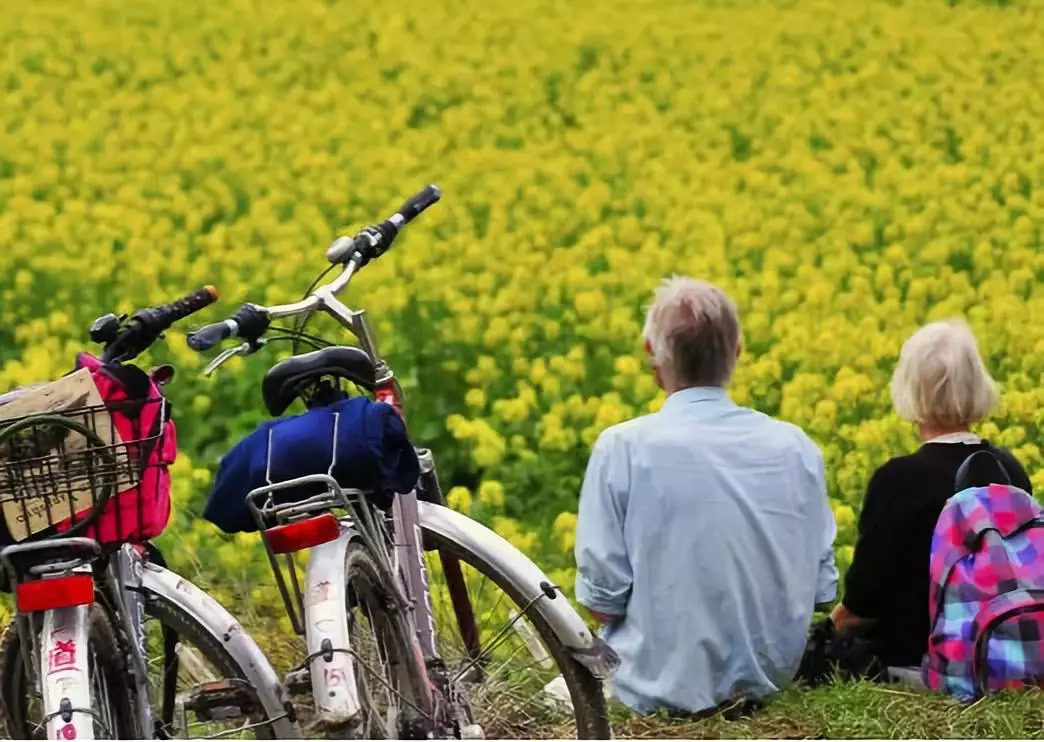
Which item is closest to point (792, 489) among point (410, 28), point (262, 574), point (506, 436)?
point (262, 574)

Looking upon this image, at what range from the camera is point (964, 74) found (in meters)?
12.0

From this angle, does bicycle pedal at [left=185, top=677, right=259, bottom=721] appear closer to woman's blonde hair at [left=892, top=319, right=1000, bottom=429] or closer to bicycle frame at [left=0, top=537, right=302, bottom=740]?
bicycle frame at [left=0, top=537, right=302, bottom=740]

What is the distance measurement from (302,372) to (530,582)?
682mm

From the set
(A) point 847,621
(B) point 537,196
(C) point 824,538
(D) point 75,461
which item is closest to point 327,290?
(D) point 75,461

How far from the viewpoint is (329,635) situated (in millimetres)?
3180

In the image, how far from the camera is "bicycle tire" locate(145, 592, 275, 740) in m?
3.53

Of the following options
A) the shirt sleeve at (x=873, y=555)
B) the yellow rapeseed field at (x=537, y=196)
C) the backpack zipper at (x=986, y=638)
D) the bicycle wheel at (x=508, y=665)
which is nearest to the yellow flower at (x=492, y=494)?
the yellow rapeseed field at (x=537, y=196)

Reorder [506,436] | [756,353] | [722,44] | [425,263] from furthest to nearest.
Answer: [722,44] → [425,263] → [756,353] → [506,436]

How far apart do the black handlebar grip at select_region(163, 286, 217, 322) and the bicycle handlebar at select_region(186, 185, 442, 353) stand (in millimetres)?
52

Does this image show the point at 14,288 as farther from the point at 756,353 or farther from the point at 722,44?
the point at 722,44

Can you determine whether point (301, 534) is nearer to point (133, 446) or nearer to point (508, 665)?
point (133, 446)

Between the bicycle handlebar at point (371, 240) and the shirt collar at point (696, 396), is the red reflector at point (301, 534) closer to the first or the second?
the bicycle handlebar at point (371, 240)

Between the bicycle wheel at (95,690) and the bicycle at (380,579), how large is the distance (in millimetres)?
306

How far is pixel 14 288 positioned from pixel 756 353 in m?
3.35
